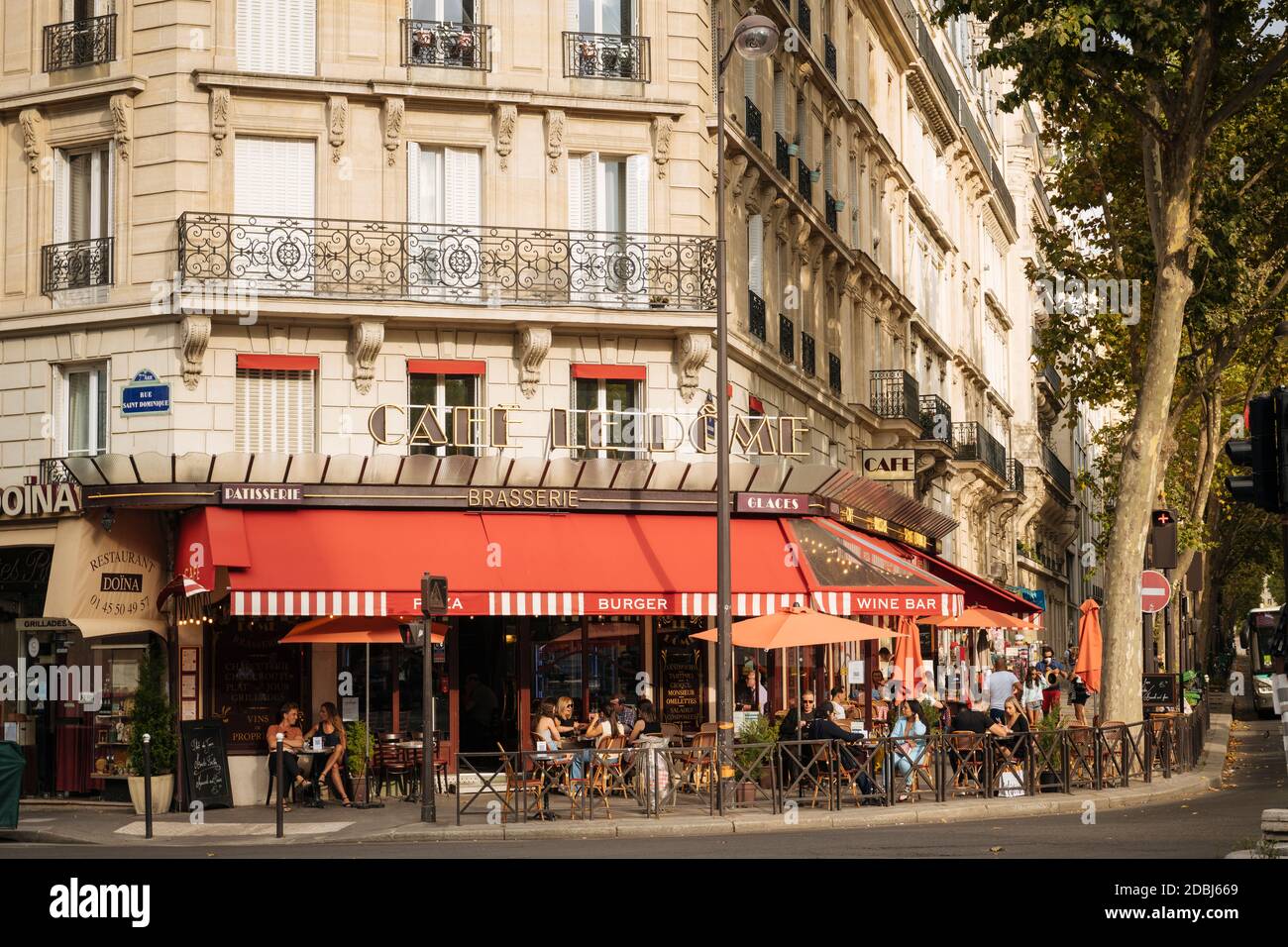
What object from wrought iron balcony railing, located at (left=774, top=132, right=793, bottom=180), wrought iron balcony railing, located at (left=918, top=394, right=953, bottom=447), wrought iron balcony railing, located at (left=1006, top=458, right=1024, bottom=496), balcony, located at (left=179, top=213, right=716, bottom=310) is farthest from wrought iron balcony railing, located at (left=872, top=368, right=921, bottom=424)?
wrought iron balcony railing, located at (left=1006, top=458, right=1024, bottom=496)

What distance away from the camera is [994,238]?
62.6m

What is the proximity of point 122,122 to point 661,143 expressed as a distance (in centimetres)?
755

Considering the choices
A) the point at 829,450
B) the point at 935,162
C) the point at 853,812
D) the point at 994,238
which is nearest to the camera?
the point at 853,812

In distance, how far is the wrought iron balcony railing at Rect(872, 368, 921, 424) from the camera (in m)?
38.0

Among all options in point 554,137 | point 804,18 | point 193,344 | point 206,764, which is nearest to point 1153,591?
point 554,137

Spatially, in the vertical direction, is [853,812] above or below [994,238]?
below

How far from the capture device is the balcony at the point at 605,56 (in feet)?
87.1

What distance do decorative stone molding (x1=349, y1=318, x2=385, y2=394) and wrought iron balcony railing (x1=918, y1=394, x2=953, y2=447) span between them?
1763 centimetres

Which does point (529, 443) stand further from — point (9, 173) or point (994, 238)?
point (994, 238)

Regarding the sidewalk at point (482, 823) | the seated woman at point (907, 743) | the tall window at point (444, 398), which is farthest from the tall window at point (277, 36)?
the seated woman at point (907, 743)

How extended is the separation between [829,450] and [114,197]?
14258 mm

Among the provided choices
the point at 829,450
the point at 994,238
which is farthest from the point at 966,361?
the point at 829,450

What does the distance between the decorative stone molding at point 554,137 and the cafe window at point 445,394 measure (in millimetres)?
3113

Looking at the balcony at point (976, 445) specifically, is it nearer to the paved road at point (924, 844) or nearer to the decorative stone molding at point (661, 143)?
the decorative stone molding at point (661, 143)
